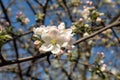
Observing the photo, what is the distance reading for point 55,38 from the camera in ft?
8.34

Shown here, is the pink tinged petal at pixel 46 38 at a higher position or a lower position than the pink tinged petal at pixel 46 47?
higher

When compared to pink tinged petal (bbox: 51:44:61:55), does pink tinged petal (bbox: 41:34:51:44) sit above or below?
above

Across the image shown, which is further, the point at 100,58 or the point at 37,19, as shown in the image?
the point at 37,19

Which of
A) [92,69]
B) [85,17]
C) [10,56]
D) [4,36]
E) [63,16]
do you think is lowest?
[10,56]

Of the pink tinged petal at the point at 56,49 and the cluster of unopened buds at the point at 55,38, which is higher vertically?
the cluster of unopened buds at the point at 55,38

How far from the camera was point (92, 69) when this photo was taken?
3.67 meters

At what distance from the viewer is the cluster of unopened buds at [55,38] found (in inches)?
97.1

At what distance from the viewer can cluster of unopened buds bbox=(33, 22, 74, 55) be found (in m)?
2.47

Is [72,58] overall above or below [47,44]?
below

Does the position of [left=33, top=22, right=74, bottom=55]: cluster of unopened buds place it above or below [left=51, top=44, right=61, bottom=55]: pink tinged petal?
above

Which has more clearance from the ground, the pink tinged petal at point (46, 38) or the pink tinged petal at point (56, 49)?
the pink tinged petal at point (46, 38)

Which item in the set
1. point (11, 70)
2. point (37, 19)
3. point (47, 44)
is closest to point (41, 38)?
point (47, 44)

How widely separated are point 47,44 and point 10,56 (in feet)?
17.1

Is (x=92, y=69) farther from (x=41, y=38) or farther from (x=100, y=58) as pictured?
(x=41, y=38)
